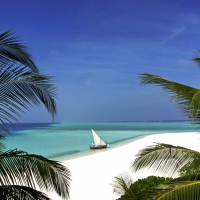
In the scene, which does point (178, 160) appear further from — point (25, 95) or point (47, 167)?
point (25, 95)

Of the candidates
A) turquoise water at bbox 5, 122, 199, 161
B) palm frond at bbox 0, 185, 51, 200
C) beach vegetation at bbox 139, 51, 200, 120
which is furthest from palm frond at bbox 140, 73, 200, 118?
palm frond at bbox 0, 185, 51, 200

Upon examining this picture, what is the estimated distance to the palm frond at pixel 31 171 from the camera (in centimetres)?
322

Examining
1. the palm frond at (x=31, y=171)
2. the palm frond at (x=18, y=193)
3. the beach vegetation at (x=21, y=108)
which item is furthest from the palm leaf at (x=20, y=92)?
the palm frond at (x=18, y=193)

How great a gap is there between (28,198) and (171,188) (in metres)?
1.81

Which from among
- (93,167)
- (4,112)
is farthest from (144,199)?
(93,167)

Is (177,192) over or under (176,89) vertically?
under

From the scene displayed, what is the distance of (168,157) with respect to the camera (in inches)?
181

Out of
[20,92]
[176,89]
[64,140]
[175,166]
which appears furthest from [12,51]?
[64,140]

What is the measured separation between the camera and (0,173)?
3.20 metres

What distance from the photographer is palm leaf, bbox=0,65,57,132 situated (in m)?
3.17

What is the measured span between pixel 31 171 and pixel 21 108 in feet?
2.74

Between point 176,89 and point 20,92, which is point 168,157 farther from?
point 20,92

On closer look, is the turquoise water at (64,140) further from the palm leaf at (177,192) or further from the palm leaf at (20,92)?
the palm leaf at (177,192)

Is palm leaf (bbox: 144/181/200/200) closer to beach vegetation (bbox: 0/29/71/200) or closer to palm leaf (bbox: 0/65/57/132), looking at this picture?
beach vegetation (bbox: 0/29/71/200)
